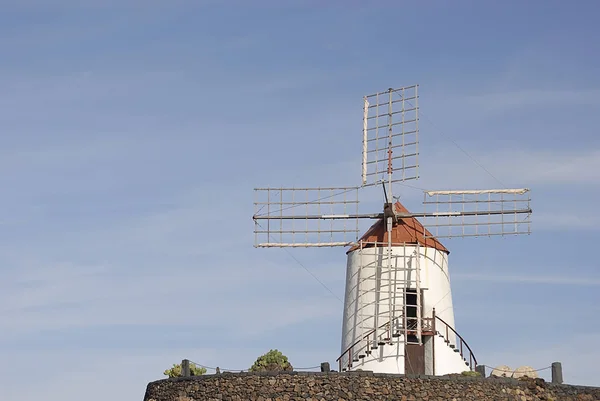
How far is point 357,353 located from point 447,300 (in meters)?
3.95

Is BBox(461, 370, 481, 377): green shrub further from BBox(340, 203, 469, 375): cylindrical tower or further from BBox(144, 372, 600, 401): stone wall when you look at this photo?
BBox(340, 203, 469, 375): cylindrical tower

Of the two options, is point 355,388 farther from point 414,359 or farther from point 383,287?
point 383,287

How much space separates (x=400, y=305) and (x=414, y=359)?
2079 mm

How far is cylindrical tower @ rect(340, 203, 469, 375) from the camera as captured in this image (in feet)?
146

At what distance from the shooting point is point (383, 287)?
4569 centimetres

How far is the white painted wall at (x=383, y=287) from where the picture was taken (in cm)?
4550

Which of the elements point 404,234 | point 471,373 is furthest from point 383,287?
point 471,373

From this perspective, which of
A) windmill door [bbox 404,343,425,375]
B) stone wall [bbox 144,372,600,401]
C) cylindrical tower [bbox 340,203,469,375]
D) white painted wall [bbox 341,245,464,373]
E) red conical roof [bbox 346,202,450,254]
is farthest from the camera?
red conical roof [bbox 346,202,450,254]

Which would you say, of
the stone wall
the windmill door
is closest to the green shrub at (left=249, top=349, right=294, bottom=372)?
the stone wall

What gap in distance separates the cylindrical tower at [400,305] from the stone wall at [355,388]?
3.73 m

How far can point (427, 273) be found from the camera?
4597 cm

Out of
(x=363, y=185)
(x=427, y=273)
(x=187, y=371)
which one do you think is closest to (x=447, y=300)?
(x=427, y=273)

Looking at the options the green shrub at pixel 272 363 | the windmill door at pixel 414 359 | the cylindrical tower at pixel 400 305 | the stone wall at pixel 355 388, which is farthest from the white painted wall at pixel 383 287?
the stone wall at pixel 355 388

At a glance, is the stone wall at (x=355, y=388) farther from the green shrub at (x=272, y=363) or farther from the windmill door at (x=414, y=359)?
the windmill door at (x=414, y=359)
